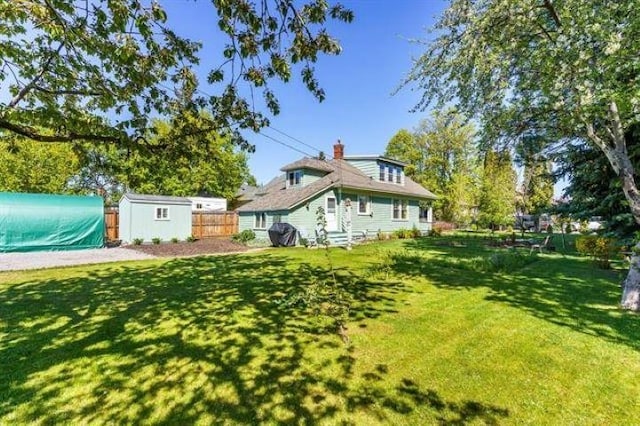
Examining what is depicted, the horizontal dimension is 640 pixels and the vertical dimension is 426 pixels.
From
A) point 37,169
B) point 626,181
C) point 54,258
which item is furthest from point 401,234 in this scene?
point 37,169

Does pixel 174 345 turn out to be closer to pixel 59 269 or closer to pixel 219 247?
pixel 59 269

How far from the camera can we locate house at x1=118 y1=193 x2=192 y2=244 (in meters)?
18.2

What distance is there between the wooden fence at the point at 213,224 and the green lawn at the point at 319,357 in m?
14.3

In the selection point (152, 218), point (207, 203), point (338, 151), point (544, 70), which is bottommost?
point (152, 218)

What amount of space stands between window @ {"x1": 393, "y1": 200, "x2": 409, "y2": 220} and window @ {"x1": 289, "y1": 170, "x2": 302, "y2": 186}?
7398mm

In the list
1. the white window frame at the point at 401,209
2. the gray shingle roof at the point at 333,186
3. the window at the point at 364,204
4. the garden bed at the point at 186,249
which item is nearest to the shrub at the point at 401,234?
the white window frame at the point at 401,209

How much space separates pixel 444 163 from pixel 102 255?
1351 inches

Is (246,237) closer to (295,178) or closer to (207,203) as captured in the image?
(295,178)

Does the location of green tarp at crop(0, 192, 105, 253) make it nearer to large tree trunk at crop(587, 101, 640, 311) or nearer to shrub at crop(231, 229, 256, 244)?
shrub at crop(231, 229, 256, 244)

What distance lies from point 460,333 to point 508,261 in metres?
6.93

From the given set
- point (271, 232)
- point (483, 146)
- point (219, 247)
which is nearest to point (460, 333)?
point (483, 146)

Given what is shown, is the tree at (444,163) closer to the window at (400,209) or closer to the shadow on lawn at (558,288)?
the window at (400,209)

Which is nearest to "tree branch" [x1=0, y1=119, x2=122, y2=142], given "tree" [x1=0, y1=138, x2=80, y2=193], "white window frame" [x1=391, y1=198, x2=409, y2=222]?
"white window frame" [x1=391, y1=198, x2=409, y2=222]

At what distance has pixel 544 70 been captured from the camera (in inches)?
217
